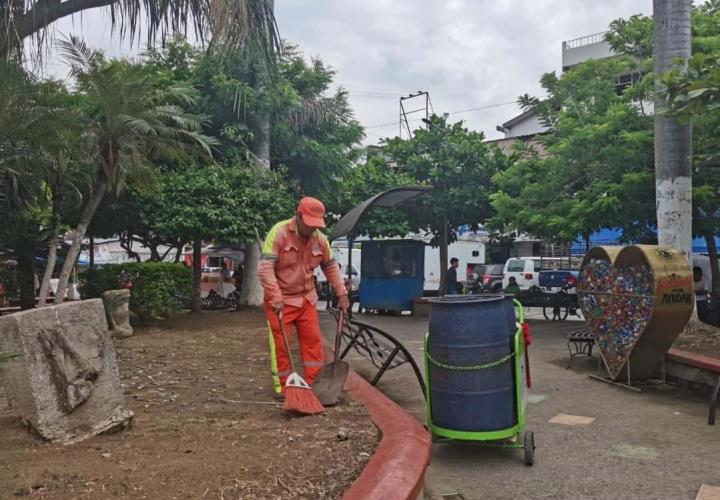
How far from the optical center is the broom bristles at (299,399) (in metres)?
4.75

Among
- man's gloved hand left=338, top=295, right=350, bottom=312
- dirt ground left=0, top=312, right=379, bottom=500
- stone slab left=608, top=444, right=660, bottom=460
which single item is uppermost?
man's gloved hand left=338, top=295, right=350, bottom=312

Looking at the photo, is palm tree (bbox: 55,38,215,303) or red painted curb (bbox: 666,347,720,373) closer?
red painted curb (bbox: 666,347,720,373)

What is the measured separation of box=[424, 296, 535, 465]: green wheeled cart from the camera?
4.52 m

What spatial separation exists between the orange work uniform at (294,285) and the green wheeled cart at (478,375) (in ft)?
4.25

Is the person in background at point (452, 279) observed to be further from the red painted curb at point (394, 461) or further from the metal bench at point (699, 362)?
the red painted curb at point (394, 461)

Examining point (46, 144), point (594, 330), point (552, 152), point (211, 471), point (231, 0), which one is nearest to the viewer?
point (211, 471)

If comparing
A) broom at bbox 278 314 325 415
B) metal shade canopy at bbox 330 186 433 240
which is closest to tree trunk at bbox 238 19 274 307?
metal shade canopy at bbox 330 186 433 240

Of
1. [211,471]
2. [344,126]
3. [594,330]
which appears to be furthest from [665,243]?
[344,126]

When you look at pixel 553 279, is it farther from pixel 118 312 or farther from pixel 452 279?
pixel 118 312

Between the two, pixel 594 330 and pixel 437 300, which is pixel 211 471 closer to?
pixel 437 300

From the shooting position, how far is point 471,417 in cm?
453

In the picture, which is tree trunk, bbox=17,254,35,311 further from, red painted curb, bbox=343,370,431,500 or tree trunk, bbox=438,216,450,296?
red painted curb, bbox=343,370,431,500

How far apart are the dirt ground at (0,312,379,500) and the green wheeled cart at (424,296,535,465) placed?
0.61 meters

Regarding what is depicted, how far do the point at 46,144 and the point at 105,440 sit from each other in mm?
5878
